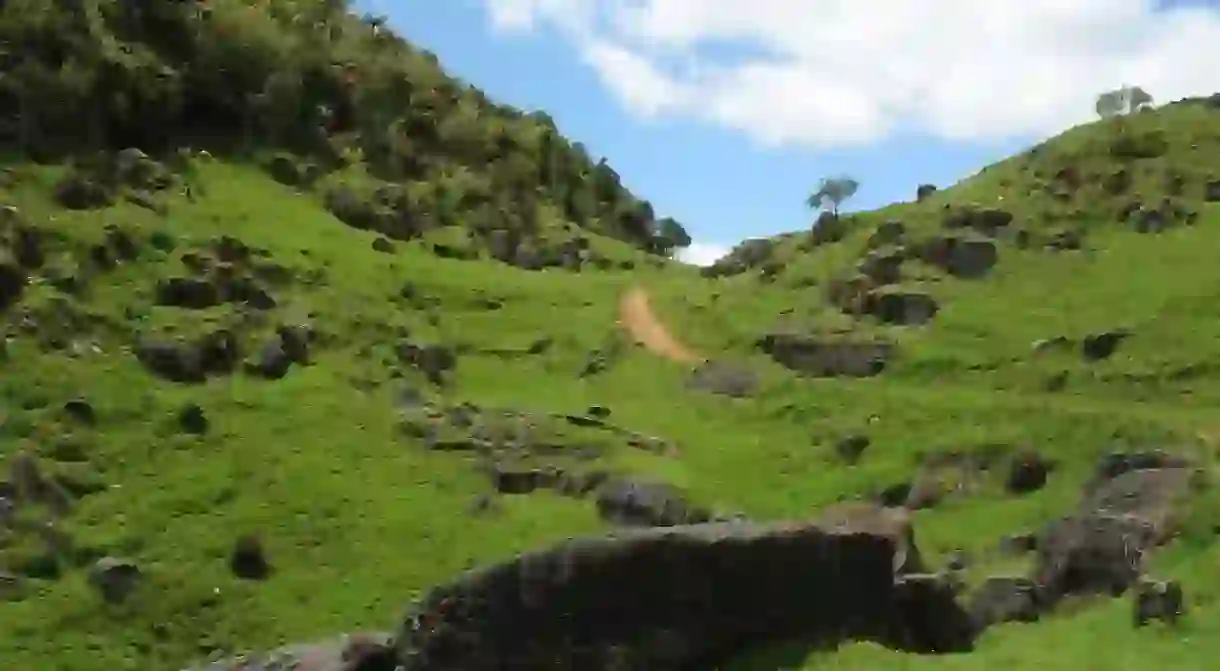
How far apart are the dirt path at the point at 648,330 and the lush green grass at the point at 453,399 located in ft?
3.19

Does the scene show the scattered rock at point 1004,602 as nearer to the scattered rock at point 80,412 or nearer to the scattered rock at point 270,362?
the scattered rock at point 80,412

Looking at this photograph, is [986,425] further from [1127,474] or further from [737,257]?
[737,257]

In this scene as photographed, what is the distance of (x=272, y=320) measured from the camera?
43.8 metres

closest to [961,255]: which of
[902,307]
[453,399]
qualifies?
[902,307]

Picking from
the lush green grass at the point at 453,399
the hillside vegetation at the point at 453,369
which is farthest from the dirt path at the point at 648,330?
the lush green grass at the point at 453,399

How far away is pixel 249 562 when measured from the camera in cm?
3209

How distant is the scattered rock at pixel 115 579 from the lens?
101 feet

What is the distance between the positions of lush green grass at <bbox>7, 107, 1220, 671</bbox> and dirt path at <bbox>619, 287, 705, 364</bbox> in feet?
3.19

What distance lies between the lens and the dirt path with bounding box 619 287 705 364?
167 ft

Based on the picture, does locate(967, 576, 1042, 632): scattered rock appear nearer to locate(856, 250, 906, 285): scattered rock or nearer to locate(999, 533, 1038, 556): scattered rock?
locate(999, 533, 1038, 556): scattered rock

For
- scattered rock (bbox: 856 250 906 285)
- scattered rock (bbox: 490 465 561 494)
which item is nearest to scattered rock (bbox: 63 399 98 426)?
scattered rock (bbox: 490 465 561 494)

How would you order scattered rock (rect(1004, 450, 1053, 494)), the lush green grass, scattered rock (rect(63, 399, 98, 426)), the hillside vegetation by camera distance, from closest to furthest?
the lush green grass < the hillside vegetation < scattered rock (rect(1004, 450, 1053, 494)) < scattered rock (rect(63, 399, 98, 426))

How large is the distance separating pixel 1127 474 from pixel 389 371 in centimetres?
2468

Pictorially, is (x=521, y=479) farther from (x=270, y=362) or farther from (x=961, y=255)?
(x=961, y=255)
